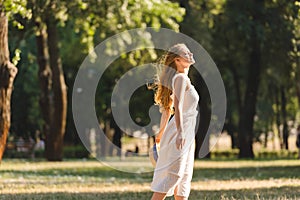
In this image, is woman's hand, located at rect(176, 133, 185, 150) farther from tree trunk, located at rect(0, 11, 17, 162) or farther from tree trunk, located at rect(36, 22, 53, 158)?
tree trunk, located at rect(36, 22, 53, 158)

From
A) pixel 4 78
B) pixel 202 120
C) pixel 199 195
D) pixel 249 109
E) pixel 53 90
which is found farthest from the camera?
pixel 202 120

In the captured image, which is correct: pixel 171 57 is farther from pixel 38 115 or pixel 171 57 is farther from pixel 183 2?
pixel 38 115

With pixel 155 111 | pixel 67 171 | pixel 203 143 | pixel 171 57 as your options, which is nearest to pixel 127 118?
pixel 155 111

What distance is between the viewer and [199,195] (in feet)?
51.5

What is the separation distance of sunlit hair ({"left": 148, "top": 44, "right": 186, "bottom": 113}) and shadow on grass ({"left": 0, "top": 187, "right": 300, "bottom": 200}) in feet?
13.8

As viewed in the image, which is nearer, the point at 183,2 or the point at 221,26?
the point at 183,2

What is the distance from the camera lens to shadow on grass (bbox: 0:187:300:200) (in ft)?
48.5

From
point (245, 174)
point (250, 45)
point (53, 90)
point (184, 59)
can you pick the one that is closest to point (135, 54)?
point (53, 90)

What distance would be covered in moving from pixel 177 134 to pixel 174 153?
0.80 ft

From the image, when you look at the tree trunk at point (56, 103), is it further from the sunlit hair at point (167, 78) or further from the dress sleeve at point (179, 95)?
the dress sleeve at point (179, 95)

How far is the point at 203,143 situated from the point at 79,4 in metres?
20.4

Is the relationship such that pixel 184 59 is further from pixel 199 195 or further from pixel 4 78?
pixel 4 78

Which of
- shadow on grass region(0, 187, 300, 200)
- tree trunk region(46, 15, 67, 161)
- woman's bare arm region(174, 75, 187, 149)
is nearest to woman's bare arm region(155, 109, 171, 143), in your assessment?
woman's bare arm region(174, 75, 187, 149)

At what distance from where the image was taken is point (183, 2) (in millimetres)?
37906
